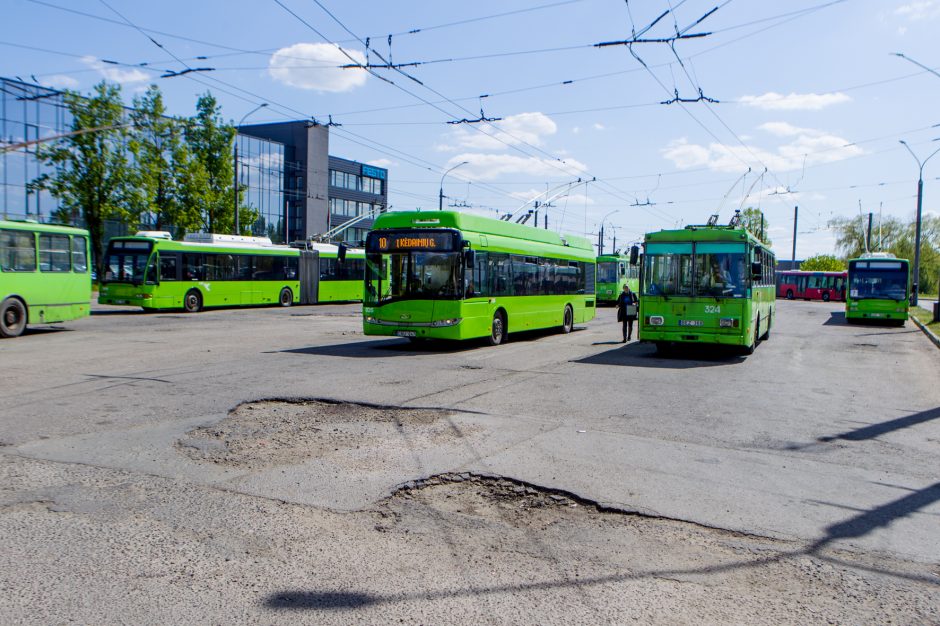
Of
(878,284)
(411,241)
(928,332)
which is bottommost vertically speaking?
(928,332)

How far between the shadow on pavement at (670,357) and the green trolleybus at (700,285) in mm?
433

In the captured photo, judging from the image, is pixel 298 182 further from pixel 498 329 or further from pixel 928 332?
pixel 928 332

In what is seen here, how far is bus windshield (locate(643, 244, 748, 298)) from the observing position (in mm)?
14906

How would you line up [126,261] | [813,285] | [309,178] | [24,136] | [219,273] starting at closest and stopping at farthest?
[126,261]
[219,273]
[24,136]
[813,285]
[309,178]

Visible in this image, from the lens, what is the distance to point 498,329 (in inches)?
686

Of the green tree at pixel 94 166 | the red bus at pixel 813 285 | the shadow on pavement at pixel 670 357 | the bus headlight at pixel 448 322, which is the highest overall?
the green tree at pixel 94 166

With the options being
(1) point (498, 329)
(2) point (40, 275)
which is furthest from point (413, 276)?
(2) point (40, 275)

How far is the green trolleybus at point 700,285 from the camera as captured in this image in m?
14.8

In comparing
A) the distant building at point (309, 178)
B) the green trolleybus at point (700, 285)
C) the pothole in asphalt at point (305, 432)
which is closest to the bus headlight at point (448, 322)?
the green trolleybus at point (700, 285)

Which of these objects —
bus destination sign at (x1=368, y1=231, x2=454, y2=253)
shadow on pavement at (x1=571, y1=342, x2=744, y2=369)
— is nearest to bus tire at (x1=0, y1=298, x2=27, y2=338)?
bus destination sign at (x1=368, y1=231, x2=454, y2=253)

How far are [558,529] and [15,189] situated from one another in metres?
49.4

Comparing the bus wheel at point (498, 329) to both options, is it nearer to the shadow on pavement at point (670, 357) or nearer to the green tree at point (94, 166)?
the shadow on pavement at point (670, 357)

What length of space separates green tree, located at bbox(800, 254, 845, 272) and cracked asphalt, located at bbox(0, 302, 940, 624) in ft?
269

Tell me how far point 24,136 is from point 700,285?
44.8m
